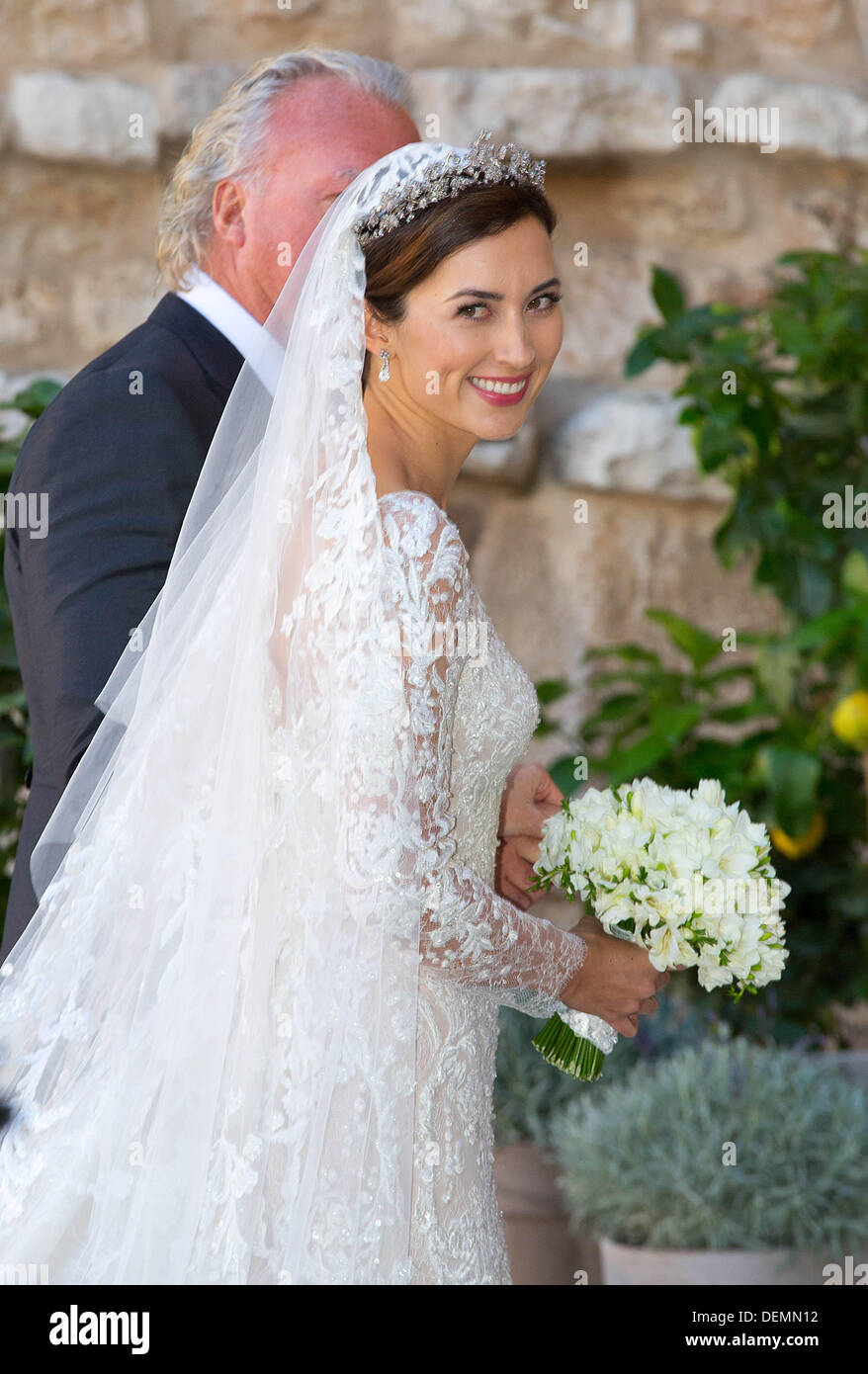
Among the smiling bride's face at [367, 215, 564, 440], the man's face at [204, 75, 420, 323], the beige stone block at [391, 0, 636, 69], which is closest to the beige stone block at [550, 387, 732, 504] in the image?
the beige stone block at [391, 0, 636, 69]

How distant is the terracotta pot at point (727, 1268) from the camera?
2848mm

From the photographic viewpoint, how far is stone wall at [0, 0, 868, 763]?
3.96m

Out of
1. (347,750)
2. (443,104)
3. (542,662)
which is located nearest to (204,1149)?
(347,750)

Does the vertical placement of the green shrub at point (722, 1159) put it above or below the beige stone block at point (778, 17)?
below

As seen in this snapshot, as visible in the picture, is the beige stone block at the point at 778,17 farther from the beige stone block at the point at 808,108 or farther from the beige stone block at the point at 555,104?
the beige stone block at the point at 555,104

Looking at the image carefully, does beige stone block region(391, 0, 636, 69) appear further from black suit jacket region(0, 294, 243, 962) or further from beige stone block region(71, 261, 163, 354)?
black suit jacket region(0, 294, 243, 962)

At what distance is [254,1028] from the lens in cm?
171

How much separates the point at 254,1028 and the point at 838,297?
2142 mm

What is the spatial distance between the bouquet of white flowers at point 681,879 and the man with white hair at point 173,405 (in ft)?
0.82

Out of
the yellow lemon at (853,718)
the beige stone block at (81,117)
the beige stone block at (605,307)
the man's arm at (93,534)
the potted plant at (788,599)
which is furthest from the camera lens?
the beige stone block at (605,307)

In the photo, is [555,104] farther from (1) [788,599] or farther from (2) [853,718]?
(2) [853,718]

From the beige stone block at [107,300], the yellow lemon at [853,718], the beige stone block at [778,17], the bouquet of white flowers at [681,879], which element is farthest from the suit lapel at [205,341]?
the beige stone block at [778,17]

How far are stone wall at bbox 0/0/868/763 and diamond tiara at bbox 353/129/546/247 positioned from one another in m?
2.17

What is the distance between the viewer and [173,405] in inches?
86.8
